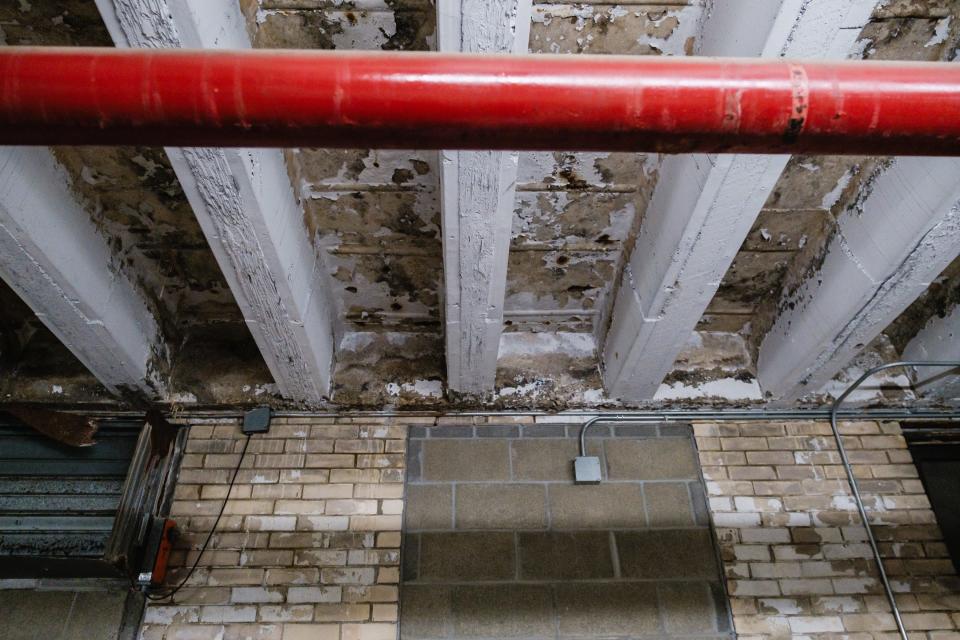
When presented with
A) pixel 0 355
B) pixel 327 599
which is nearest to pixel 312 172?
pixel 327 599

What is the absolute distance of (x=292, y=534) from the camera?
290 centimetres

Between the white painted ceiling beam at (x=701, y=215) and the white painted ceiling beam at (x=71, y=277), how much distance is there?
7.13ft

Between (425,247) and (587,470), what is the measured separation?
1.39 meters

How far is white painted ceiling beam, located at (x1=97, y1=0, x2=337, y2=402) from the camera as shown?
54.9 inches

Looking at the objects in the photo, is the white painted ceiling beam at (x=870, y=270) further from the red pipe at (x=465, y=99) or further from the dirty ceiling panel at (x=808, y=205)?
the red pipe at (x=465, y=99)

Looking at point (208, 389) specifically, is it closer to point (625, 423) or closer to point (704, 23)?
point (625, 423)

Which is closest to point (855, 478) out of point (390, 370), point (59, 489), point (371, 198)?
point (390, 370)

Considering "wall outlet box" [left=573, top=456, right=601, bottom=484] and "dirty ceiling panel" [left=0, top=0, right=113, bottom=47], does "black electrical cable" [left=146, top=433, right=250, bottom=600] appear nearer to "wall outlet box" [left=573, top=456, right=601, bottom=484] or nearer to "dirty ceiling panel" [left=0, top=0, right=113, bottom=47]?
"wall outlet box" [left=573, top=456, right=601, bottom=484]

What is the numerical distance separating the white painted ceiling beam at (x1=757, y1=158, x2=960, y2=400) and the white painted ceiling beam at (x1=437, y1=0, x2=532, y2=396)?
1.34 m

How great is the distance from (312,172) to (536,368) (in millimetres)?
1578

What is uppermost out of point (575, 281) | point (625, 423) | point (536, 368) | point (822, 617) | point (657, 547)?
point (575, 281)

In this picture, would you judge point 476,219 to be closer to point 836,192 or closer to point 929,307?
point 836,192

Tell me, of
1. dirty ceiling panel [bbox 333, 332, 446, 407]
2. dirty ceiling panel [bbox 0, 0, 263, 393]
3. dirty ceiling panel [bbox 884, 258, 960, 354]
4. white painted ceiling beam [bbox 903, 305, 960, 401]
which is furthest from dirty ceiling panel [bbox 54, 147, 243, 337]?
white painted ceiling beam [bbox 903, 305, 960, 401]

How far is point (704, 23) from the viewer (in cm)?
177
